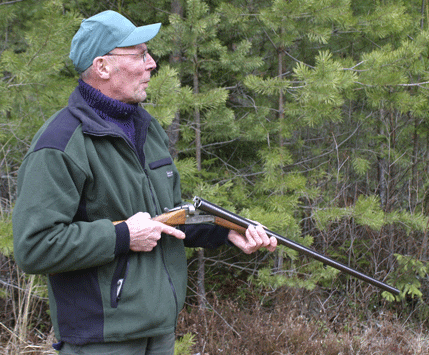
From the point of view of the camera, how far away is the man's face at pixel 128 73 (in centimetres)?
205

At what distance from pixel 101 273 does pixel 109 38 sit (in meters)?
1.14

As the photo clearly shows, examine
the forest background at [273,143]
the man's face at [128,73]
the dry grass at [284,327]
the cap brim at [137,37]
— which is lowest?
the dry grass at [284,327]

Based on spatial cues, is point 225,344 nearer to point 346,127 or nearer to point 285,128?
point 285,128

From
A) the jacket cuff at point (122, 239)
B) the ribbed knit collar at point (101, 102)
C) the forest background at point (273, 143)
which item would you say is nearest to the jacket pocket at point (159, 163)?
the ribbed knit collar at point (101, 102)

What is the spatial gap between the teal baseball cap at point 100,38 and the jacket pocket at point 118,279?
99 centimetres

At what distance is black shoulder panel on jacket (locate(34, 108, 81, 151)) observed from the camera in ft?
5.72

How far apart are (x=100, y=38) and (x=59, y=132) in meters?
0.54

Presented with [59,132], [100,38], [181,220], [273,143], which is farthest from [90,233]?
[273,143]

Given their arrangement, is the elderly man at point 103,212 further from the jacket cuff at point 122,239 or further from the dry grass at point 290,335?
the dry grass at point 290,335

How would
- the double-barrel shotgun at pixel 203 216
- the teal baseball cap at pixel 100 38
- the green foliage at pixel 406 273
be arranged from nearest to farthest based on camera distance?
1. the teal baseball cap at pixel 100 38
2. the double-barrel shotgun at pixel 203 216
3. the green foliage at pixel 406 273

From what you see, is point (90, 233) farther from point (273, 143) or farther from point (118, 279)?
point (273, 143)

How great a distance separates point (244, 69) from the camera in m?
5.07

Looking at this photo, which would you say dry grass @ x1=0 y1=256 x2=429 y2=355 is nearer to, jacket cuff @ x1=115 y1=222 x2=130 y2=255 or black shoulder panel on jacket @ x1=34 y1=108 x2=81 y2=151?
jacket cuff @ x1=115 y1=222 x2=130 y2=255

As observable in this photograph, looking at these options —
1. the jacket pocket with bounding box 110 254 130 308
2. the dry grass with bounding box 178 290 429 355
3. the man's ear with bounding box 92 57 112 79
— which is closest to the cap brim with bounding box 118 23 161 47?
the man's ear with bounding box 92 57 112 79
